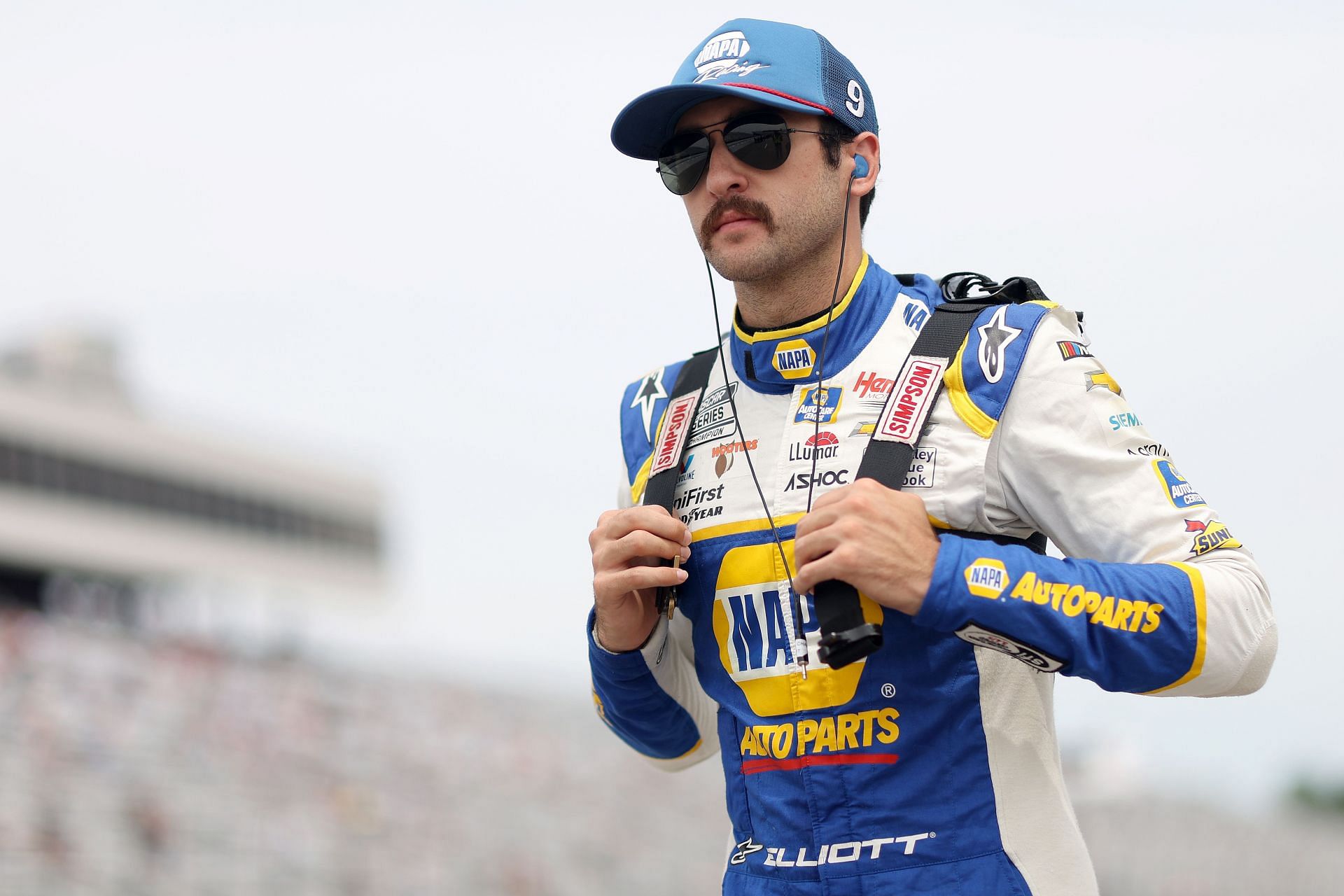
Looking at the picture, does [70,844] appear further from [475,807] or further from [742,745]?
[742,745]

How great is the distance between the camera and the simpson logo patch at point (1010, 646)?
166cm

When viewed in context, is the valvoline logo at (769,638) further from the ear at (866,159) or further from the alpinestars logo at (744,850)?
the ear at (866,159)

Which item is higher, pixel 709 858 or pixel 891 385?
pixel 891 385

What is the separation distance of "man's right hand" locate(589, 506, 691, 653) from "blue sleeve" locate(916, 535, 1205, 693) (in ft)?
1.24

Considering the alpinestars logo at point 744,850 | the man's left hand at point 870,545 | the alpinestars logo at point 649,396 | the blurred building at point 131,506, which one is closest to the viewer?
the man's left hand at point 870,545

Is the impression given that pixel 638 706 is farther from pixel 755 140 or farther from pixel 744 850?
pixel 755 140

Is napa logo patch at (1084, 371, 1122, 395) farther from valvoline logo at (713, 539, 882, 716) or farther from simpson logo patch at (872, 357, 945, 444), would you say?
valvoline logo at (713, 539, 882, 716)

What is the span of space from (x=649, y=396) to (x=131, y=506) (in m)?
35.4

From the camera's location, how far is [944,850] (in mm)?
1771

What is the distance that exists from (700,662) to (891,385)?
0.49 meters

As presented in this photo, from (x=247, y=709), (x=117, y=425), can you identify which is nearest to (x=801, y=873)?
(x=247, y=709)

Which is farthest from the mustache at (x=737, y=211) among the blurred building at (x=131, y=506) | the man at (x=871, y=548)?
the blurred building at (x=131, y=506)

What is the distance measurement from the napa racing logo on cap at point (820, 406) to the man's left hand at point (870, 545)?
305 millimetres

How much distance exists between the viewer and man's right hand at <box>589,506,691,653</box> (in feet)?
6.19
